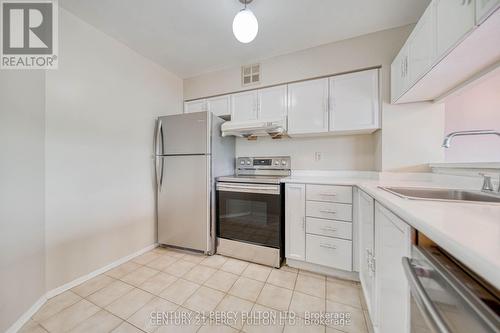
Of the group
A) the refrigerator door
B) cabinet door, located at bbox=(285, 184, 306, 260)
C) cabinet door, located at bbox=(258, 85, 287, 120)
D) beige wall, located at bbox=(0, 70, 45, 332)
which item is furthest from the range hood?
beige wall, located at bbox=(0, 70, 45, 332)

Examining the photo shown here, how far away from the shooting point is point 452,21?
1.00 m

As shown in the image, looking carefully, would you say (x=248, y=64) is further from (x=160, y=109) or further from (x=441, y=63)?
(x=441, y=63)

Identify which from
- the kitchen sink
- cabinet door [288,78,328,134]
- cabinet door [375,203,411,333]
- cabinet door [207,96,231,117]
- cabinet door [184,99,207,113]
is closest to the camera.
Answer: cabinet door [375,203,411,333]

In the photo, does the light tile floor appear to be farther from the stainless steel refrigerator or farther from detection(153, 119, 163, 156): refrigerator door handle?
detection(153, 119, 163, 156): refrigerator door handle

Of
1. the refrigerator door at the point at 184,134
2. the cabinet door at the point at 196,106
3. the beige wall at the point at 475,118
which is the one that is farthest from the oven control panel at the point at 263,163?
the beige wall at the point at 475,118

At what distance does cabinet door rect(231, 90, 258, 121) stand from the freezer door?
773 millimetres

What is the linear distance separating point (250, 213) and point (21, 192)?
5.96 feet

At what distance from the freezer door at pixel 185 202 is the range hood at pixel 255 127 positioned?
0.45 meters

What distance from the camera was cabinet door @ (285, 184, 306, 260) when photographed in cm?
186

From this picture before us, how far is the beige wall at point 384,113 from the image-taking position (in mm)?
1737

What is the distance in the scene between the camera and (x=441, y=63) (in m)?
1.14

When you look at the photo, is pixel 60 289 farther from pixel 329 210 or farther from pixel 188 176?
pixel 329 210

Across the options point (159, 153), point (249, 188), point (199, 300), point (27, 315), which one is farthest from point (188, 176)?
point (27, 315)

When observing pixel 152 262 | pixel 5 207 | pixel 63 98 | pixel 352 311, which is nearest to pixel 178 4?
pixel 63 98
